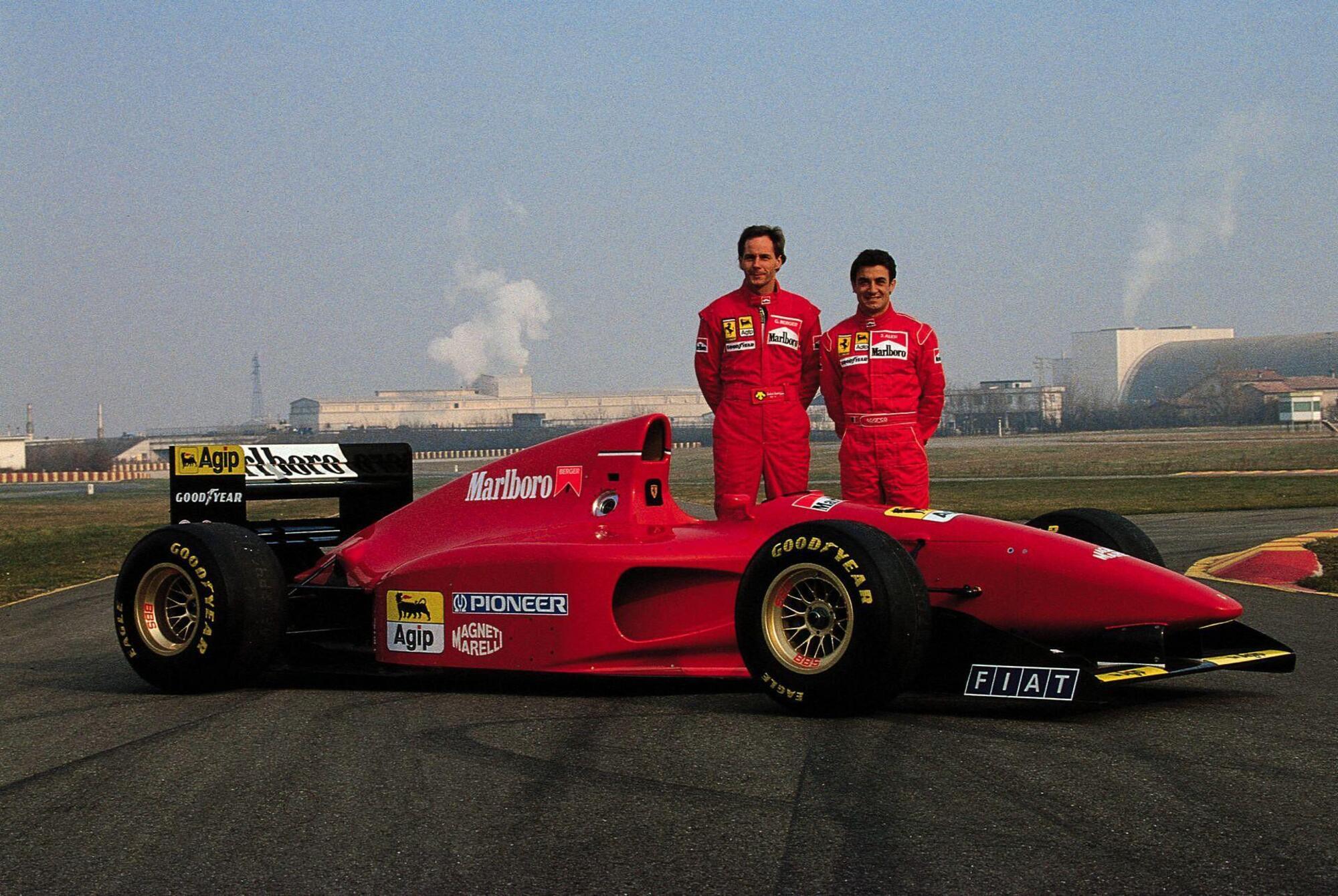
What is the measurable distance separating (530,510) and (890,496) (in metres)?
2.00

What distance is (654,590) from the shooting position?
22.2 ft

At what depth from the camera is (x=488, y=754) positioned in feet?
17.5

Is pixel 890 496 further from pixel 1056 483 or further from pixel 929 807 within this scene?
pixel 1056 483

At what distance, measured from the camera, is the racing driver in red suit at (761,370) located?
7.98 meters

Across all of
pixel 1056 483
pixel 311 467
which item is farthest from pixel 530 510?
pixel 1056 483

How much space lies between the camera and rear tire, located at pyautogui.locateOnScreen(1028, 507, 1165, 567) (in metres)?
7.09

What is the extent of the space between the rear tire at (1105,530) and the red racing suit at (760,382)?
56.5 inches

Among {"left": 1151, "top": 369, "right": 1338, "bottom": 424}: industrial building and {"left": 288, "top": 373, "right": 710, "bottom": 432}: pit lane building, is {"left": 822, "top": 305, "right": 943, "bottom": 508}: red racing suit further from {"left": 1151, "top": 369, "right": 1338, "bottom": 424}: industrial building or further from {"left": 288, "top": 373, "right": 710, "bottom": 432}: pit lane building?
{"left": 288, "top": 373, "right": 710, "bottom": 432}: pit lane building

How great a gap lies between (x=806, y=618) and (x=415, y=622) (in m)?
2.22

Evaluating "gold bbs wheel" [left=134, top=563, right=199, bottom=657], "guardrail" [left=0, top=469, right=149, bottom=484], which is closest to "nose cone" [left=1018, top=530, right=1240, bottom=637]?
"gold bbs wheel" [left=134, top=563, right=199, bottom=657]

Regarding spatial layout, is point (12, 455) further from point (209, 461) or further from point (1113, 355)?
point (1113, 355)

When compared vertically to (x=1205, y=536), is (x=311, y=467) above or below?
above

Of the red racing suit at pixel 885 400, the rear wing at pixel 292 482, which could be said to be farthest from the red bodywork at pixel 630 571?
the red racing suit at pixel 885 400

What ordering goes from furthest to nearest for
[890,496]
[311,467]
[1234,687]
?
[311,467] < [890,496] < [1234,687]
